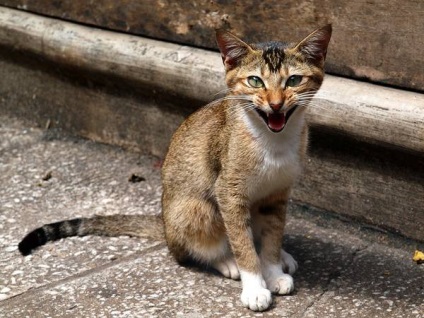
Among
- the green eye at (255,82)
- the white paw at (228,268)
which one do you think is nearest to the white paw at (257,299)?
the white paw at (228,268)

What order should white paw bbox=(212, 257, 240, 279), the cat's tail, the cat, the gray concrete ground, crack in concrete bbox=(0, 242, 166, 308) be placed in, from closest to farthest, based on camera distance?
the cat
the gray concrete ground
crack in concrete bbox=(0, 242, 166, 308)
white paw bbox=(212, 257, 240, 279)
the cat's tail

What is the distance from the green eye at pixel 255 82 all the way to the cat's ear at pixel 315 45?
22 centimetres

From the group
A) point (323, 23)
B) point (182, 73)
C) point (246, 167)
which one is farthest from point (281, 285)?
point (182, 73)

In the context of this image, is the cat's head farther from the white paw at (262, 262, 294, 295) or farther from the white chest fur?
the white paw at (262, 262, 294, 295)

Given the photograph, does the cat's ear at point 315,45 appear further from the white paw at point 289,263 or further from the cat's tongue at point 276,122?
the white paw at point 289,263

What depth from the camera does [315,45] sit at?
3.74 meters

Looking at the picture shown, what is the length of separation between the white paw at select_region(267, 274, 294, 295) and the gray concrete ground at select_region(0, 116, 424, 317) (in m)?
0.03

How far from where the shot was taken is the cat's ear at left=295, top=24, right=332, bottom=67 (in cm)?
370

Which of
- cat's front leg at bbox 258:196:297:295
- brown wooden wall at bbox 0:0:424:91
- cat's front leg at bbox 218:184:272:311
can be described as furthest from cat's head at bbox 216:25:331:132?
brown wooden wall at bbox 0:0:424:91

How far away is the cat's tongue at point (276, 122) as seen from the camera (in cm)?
370

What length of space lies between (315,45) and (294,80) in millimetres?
182

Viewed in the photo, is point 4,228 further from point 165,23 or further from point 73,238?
point 165,23

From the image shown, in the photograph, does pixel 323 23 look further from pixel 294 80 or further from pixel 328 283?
pixel 328 283

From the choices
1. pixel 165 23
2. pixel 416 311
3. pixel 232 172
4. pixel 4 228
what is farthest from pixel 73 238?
pixel 416 311
